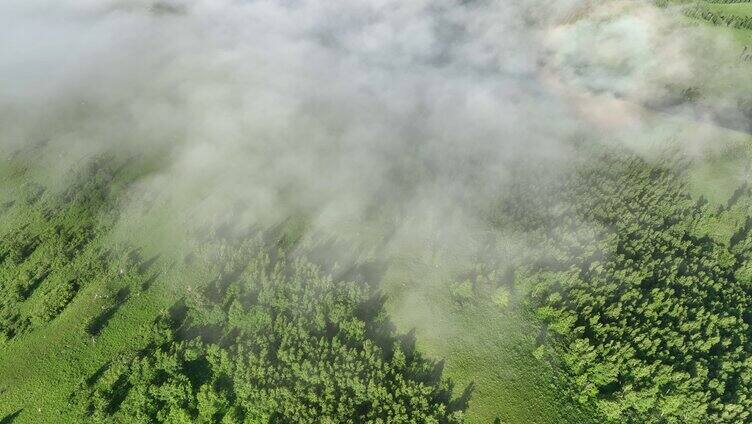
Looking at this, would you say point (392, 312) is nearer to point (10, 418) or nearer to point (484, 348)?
point (484, 348)

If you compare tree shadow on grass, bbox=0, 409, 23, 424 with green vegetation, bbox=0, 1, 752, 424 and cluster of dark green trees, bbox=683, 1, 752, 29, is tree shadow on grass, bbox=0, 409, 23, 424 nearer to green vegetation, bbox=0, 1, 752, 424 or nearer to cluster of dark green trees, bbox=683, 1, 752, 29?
green vegetation, bbox=0, 1, 752, 424

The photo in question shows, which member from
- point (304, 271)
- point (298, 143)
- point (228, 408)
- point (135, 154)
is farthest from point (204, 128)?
point (228, 408)

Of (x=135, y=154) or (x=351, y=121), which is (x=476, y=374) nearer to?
(x=351, y=121)

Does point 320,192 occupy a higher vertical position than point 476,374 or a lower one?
higher

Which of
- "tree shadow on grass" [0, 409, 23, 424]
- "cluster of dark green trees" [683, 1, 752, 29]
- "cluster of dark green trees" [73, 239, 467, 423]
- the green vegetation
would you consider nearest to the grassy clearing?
the green vegetation

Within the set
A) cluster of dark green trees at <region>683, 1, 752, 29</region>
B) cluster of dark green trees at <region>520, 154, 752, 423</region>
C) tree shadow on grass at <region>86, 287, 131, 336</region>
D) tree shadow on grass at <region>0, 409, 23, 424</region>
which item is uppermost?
cluster of dark green trees at <region>683, 1, 752, 29</region>

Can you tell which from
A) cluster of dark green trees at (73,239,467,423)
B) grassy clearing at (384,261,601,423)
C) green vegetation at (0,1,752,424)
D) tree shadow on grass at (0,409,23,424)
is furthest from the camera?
grassy clearing at (384,261,601,423)
